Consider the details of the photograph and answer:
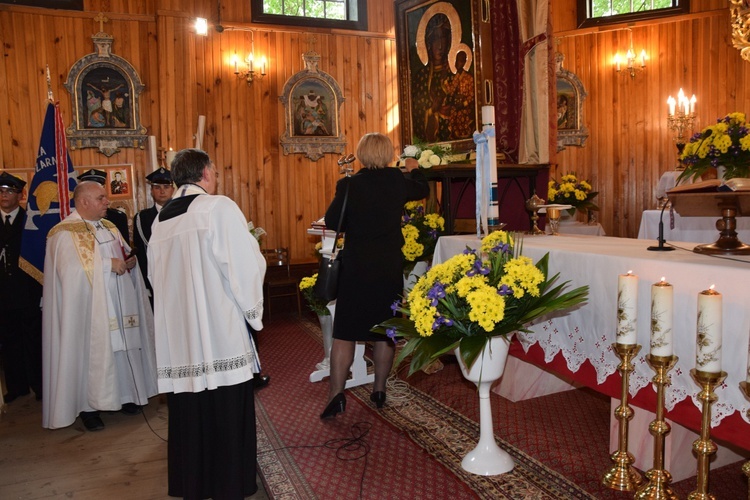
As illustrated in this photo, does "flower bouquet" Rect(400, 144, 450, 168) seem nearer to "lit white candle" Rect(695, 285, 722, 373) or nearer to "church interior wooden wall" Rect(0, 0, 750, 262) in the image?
"lit white candle" Rect(695, 285, 722, 373)

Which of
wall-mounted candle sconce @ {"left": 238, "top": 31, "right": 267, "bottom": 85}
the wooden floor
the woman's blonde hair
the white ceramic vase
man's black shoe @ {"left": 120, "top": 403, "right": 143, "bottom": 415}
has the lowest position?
the wooden floor

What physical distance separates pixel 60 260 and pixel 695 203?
4092mm

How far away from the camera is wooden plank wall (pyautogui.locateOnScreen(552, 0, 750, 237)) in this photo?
346 inches

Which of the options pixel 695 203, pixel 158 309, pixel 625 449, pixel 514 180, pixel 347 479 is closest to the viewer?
pixel 625 449

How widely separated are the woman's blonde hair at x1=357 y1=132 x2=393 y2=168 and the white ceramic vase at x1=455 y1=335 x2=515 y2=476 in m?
1.43

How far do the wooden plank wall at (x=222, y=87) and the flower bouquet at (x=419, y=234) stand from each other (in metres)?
4.49

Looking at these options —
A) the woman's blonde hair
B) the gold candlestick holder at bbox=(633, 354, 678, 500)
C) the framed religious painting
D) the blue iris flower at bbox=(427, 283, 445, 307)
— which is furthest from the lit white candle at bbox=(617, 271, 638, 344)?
the framed religious painting

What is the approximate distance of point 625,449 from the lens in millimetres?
2549

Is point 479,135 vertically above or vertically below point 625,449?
above

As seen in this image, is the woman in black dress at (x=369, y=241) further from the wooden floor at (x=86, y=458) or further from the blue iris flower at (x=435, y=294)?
the wooden floor at (x=86, y=458)

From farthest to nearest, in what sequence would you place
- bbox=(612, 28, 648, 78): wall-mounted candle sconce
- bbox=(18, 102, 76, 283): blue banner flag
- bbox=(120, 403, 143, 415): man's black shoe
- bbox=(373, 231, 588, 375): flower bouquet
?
bbox=(612, 28, 648, 78): wall-mounted candle sconce, bbox=(18, 102, 76, 283): blue banner flag, bbox=(120, 403, 143, 415): man's black shoe, bbox=(373, 231, 588, 375): flower bouquet

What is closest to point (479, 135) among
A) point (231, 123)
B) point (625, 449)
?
point (625, 449)

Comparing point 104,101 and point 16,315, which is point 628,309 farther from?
point 104,101

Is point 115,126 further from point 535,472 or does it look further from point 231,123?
point 535,472
